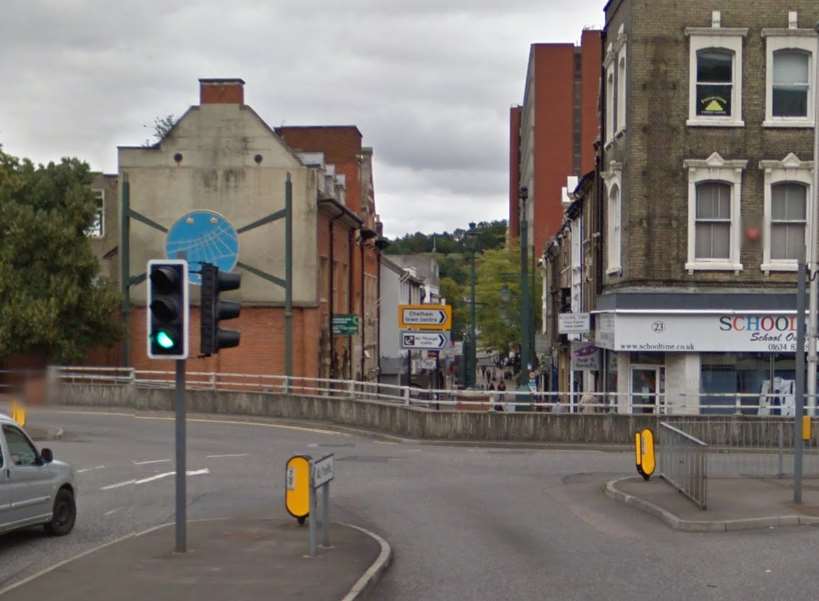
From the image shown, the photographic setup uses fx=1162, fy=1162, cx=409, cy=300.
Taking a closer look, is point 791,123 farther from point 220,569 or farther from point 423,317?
point 220,569

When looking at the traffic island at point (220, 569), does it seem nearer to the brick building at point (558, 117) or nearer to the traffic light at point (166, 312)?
the traffic light at point (166, 312)

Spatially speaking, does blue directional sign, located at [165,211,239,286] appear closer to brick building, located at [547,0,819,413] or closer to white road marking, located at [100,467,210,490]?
brick building, located at [547,0,819,413]

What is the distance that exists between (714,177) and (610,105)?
4.98 meters

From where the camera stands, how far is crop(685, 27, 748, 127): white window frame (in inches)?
1188

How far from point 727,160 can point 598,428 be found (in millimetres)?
8113

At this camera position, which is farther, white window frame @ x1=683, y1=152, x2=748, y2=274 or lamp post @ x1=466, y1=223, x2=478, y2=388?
lamp post @ x1=466, y1=223, x2=478, y2=388

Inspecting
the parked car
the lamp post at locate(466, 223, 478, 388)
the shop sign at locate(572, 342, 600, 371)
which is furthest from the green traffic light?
the lamp post at locate(466, 223, 478, 388)

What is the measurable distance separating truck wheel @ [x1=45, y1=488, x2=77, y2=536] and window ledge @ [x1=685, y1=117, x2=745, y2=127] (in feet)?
67.5

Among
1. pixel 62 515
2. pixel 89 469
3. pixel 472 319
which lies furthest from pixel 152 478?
pixel 472 319

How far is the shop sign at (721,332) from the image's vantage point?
30.4 m

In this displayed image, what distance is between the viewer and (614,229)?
33.2 m

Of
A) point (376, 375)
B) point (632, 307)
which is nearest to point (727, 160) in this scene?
point (632, 307)

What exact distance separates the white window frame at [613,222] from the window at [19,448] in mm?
20496

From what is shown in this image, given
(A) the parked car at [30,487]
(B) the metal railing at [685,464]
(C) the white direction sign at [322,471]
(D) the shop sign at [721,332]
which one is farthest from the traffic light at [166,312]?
(D) the shop sign at [721,332]
